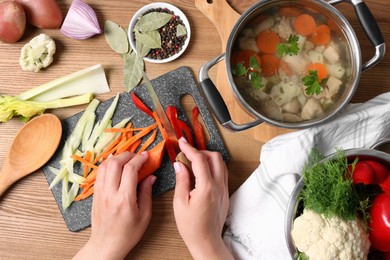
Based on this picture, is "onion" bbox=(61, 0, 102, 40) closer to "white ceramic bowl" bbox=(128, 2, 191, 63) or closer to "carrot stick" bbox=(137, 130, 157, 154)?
"white ceramic bowl" bbox=(128, 2, 191, 63)

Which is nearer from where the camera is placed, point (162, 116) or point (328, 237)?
point (328, 237)

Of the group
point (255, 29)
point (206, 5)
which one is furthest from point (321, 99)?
point (206, 5)

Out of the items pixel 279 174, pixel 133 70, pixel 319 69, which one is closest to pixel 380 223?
pixel 279 174

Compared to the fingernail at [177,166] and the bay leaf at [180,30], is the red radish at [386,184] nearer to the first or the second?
the fingernail at [177,166]

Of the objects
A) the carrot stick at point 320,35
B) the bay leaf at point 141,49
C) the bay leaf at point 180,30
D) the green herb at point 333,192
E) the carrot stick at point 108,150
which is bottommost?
the carrot stick at point 108,150

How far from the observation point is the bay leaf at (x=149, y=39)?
1.15 m

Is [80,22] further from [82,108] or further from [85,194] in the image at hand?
[85,194]

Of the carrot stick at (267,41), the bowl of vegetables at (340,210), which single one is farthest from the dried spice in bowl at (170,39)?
the bowl of vegetables at (340,210)

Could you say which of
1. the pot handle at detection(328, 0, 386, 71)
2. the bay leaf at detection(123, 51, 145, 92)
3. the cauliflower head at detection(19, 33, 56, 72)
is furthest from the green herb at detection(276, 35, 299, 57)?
the cauliflower head at detection(19, 33, 56, 72)

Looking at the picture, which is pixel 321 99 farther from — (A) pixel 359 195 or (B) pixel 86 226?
(B) pixel 86 226

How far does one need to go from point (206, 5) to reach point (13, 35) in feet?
1.60

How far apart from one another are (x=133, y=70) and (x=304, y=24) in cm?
43

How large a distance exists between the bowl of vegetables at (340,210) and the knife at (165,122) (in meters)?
0.30

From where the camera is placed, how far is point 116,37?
118cm
